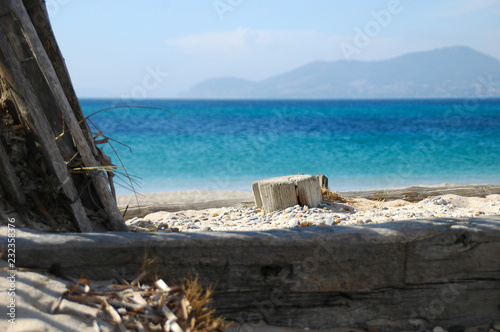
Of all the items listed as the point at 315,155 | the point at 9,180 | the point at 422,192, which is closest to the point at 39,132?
the point at 9,180

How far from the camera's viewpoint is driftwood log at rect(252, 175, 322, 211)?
5306mm

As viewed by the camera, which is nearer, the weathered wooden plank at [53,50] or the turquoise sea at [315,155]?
the weathered wooden plank at [53,50]

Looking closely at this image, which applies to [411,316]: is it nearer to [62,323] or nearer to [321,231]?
[321,231]

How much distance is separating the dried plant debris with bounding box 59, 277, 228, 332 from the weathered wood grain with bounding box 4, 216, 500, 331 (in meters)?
0.18

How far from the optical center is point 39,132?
9.12 ft

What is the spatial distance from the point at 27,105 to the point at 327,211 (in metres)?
3.62

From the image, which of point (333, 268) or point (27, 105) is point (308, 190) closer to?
point (333, 268)

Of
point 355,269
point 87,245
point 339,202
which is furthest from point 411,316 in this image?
point 339,202

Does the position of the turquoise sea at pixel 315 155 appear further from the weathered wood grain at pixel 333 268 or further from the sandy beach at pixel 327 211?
the weathered wood grain at pixel 333 268

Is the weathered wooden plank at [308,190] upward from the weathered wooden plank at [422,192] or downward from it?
upward

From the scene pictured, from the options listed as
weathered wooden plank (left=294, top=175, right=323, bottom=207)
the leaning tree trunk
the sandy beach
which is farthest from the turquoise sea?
the leaning tree trunk

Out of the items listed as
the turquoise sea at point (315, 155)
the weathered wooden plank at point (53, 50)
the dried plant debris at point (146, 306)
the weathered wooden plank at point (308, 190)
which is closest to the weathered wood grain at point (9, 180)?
the weathered wooden plank at point (53, 50)

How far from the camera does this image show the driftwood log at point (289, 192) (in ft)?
17.4

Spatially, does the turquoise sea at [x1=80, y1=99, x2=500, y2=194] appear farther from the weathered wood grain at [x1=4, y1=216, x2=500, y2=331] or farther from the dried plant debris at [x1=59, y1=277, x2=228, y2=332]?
the dried plant debris at [x1=59, y1=277, x2=228, y2=332]
